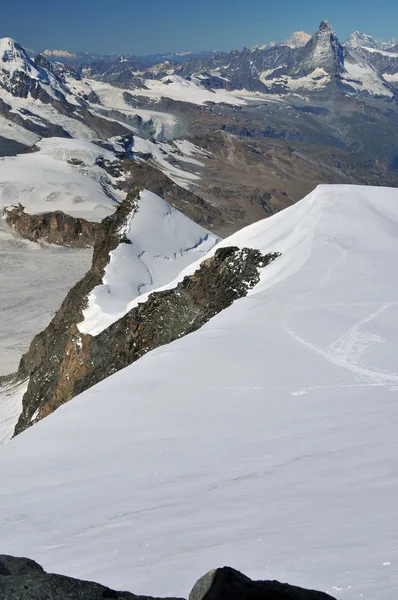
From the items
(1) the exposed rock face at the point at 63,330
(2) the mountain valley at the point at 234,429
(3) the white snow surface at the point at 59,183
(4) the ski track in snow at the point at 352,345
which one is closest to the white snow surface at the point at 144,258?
(2) the mountain valley at the point at 234,429

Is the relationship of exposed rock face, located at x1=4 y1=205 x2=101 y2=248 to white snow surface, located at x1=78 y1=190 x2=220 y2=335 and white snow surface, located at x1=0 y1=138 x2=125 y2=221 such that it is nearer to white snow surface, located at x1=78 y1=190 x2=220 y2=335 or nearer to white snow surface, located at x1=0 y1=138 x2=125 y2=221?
white snow surface, located at x1=0 y1=138 x2=125 y2=221

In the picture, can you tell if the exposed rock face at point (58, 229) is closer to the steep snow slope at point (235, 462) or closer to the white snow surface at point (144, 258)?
the white snow surface at point (144, 258)

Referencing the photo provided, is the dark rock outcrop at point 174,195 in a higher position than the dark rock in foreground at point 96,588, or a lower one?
lower

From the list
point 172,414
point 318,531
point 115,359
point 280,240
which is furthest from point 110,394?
point 280,240

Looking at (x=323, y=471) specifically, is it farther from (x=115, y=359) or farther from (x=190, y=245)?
(x=190, y=245)

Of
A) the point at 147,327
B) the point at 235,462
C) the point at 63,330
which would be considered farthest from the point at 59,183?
the point at 235,462

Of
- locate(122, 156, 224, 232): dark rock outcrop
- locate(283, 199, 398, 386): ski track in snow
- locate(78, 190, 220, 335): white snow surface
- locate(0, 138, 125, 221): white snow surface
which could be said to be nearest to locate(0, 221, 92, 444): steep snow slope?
locate(78, 190, 220, 335): white snow surface
